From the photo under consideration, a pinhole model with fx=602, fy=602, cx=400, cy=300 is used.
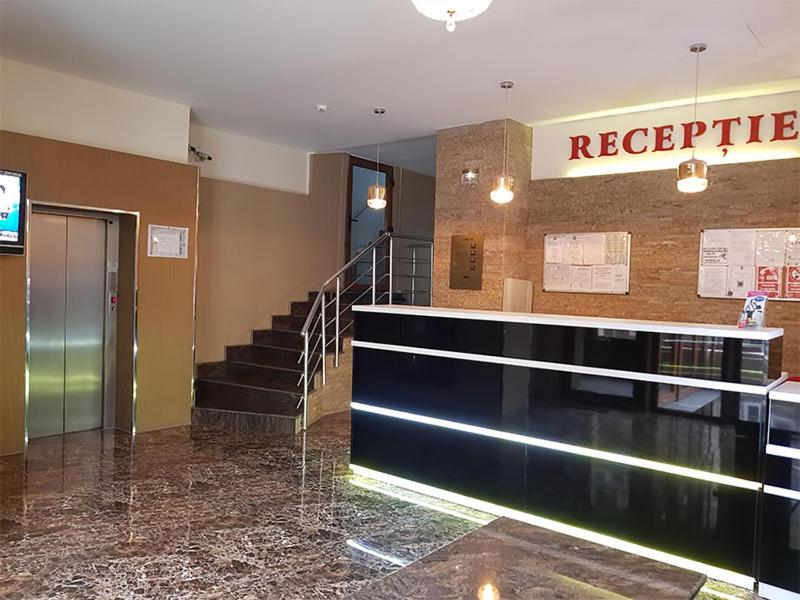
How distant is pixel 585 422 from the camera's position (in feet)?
11.7

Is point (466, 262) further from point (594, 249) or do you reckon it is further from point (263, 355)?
point (263, 355)

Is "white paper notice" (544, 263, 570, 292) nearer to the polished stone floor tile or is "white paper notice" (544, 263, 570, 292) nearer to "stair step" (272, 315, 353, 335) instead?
"stair step" (272, 315, 353, 335)

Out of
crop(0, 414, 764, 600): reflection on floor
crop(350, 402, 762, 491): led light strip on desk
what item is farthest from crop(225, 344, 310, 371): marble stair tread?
crop(350, 402, 762, 491): led light strip on desk

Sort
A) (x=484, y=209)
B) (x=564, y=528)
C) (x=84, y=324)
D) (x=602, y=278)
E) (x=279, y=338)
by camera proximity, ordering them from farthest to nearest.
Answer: (x=279, y=338) → (x=484, y=209) → (x=602, y=278) → (x=84, y=324) → (x=564, y=528)

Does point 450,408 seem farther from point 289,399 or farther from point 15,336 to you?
point 15,336

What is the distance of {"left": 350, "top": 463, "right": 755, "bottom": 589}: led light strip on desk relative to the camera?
Answer: 3102 mm

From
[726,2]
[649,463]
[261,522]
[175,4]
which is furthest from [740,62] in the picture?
[261,522]

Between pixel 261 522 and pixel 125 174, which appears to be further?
pixel 125 174

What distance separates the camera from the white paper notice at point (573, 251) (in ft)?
21.0

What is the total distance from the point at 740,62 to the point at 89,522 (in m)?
5.72

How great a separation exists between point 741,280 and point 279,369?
191 inches

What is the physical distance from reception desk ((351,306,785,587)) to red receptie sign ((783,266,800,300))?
91.8 inches

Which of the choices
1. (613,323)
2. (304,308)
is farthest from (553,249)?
(304,308)

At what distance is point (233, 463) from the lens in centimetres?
507
